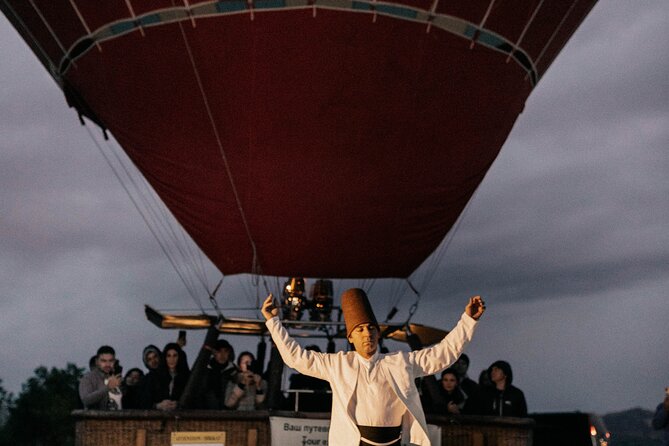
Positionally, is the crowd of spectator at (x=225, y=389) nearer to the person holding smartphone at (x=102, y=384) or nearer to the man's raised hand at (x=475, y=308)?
the person holding smartphone at (x=102, y=384)

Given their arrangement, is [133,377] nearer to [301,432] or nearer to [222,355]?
[222,355]

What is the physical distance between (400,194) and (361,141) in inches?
32.4

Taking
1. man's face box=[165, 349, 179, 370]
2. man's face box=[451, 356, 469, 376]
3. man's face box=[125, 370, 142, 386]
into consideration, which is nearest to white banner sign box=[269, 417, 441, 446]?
man's face box=[165, 349, 179, 370]

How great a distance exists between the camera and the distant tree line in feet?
110

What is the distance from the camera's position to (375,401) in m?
4.24

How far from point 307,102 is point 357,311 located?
4.72 m

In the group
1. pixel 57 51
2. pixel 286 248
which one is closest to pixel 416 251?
pixel 286 248

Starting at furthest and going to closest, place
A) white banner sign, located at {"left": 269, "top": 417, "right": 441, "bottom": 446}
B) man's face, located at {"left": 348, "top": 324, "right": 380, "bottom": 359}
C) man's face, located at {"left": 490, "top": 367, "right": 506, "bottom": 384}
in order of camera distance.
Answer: man's face, located at {"left": 490, "top": 367, "right": 506, "bottom": 384}
white banner sign, located at {"left": 269, "top": 417, "right": 441, "bottom": 446}
man's face, located at {"left": 348, "top": 324, "right": 380, "bottom": 359}

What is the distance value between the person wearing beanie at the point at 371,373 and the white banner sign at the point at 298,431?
7.29 ft

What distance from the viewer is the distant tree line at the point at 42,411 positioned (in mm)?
33500

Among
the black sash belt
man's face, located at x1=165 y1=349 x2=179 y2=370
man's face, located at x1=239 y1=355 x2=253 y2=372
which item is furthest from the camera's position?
man's face, located at x1=239 y1=355 x2=253 y2=372

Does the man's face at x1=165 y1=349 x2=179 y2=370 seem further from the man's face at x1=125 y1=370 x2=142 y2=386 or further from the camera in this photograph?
the man's face at x1=125 y1=370 x2=142 y2=386

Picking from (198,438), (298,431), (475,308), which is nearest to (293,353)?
(475,308)

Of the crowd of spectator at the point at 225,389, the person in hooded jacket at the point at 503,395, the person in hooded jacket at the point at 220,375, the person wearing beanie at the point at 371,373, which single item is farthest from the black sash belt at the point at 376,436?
the person in hooded jacket at the point at 220,375
